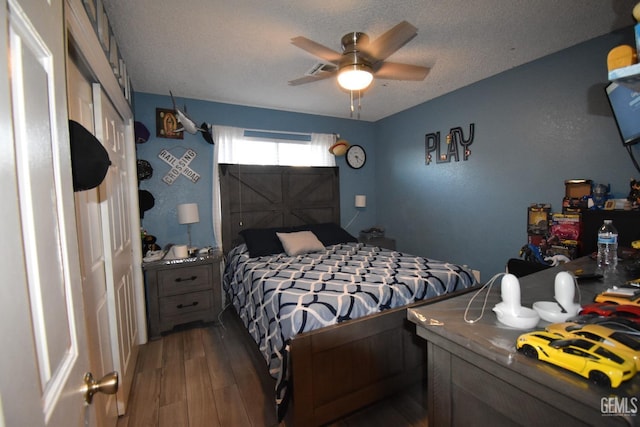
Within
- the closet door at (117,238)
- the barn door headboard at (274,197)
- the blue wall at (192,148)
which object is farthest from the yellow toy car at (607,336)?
the blue wall at (192,148)

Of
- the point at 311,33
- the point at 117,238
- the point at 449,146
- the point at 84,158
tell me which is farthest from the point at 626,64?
the point at 449,146

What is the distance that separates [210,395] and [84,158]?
1.77 m

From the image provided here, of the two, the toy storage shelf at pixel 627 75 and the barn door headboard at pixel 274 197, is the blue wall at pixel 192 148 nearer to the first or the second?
the barn door headboard at pixel 274 197

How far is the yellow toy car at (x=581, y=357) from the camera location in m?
0.61

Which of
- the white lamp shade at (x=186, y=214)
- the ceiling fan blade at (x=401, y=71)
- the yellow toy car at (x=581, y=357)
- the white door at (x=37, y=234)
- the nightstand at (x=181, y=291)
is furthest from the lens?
the white lamp shade at (x=186, y=214)

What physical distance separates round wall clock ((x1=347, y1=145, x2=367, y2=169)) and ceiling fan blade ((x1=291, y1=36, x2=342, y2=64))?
97.0 inches

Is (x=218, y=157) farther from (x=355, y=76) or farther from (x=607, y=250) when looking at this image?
(x=607, y=250)

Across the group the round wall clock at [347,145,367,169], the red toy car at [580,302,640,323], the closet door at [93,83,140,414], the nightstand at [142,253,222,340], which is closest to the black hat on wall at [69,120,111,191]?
the closet door at [93,83,140,414]

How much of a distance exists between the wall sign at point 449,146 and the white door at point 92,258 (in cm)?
345

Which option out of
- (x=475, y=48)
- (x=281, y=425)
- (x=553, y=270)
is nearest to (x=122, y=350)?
(x=281, y=425)

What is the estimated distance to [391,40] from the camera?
1.71m

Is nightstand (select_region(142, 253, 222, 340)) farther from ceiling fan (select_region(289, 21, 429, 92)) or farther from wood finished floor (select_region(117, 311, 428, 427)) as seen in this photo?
ceiling fan (select_region(289, 21, 429, 92))

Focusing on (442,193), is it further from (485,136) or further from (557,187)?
(557,187)

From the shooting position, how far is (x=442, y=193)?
11.8 ft
